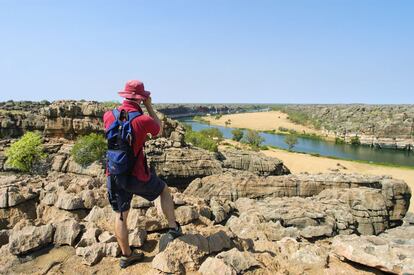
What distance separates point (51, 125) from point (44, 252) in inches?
1280

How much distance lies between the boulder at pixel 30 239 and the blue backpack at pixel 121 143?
2.75 meters

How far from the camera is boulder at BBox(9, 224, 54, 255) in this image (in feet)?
22.2

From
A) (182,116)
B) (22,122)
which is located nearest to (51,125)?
(22,122)

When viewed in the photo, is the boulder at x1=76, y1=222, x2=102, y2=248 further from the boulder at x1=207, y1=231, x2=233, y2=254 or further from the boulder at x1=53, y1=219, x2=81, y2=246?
the boulder at x1=207, y1=231, x2=233, y2=254

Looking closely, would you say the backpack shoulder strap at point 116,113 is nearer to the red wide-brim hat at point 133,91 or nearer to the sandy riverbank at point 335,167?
the red wide-brim hat at point 133,91

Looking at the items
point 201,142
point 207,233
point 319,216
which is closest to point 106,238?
point 207,233

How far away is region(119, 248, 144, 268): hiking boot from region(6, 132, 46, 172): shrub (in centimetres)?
2775

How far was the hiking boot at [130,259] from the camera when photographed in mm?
6109

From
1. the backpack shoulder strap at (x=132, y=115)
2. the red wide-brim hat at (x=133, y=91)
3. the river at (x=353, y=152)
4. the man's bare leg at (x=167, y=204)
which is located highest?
the red wide-brim hat at (x=133, y=91)

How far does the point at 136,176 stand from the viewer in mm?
5852

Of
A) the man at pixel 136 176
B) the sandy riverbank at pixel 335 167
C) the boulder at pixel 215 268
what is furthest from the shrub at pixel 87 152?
the sandy riverbank at pixel 335 167

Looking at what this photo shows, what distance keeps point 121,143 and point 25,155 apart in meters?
28.7

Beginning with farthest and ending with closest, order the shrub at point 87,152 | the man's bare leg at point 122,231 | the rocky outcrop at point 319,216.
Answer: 1. the shrub at point 87,152
2. the rocky outcrop at point 319,216
3. the man's bare leg at point 122,231

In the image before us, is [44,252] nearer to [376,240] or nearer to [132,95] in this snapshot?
[132,95]
